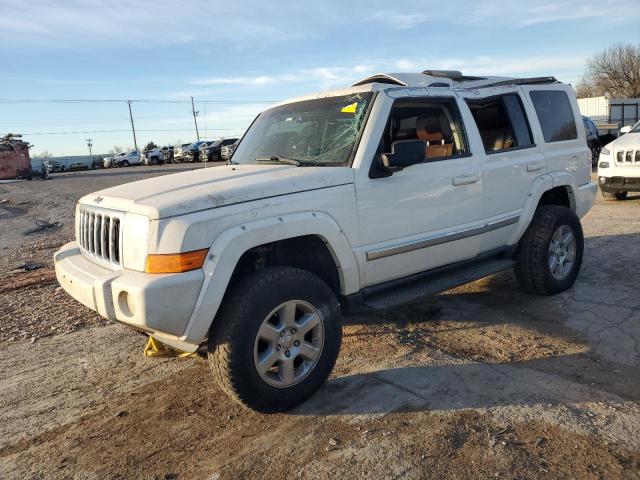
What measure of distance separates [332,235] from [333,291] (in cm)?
49

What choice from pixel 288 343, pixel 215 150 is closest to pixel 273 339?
pixel 288 343

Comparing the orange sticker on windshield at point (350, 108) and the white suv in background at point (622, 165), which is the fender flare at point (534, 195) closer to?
Result: the orange sticker on windshield at point (350, 108)

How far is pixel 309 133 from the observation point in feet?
13.6

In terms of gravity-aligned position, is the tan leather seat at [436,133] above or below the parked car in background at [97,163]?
below

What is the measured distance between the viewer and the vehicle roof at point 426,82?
13.5ft

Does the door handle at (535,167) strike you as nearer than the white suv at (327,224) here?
No

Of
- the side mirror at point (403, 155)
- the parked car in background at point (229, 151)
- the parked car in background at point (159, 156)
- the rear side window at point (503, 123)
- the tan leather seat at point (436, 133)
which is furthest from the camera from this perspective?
the parked car in background at point (159, 156)

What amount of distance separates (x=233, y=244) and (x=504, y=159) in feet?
9.20

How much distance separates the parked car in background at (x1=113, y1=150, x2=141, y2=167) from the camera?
166 ft

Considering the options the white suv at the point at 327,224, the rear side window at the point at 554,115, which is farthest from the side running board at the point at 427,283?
the rear side window at the point at 554,115

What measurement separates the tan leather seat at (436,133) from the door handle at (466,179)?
0.26 metres

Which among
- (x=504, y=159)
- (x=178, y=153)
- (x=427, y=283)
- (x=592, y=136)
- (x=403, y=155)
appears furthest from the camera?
(x=178, y=153)

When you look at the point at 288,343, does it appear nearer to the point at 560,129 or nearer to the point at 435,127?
the point at 435,127

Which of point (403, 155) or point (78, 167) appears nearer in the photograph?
point (403, 155)
